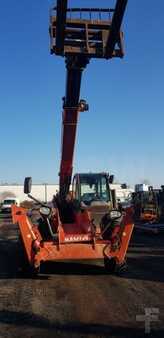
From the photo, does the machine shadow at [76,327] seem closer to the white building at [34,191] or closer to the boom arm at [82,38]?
the boom arm at [82,38]

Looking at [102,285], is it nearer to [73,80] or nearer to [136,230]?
[73,80]

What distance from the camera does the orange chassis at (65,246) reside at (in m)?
11.3

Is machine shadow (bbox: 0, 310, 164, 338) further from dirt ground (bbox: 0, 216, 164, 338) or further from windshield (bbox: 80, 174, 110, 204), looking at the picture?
windshield (bbox: 80, 174, 110, 204)

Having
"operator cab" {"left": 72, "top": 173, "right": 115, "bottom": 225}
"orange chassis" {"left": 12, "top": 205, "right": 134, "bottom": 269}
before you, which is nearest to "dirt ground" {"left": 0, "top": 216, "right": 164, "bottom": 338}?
"orange chassis" {"left": 12, "top": 205, "right": 134, "bottom": 269}

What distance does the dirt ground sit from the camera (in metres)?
6.98

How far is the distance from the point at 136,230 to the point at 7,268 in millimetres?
13598

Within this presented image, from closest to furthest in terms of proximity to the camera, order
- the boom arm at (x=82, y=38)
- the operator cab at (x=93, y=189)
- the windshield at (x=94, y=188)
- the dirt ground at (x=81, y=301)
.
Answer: the dirt ground at (x=81, y=301) → the boom arm at (x=82, y=38) → the operator cab at (x=93, y=189) → the windshield at (x=94, y=188)

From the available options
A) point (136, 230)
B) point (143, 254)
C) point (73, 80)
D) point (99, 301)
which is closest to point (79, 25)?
point (73, 80)

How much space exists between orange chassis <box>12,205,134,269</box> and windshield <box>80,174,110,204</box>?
8.17 feet

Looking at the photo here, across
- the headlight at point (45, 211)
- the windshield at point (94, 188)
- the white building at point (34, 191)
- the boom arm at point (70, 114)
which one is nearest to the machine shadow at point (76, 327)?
the headlight at point (45, 211)

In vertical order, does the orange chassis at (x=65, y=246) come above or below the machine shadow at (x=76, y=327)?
above

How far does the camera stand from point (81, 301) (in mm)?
8750

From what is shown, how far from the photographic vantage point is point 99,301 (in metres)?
8.72

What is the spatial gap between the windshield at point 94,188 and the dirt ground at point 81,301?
203 centimetres
